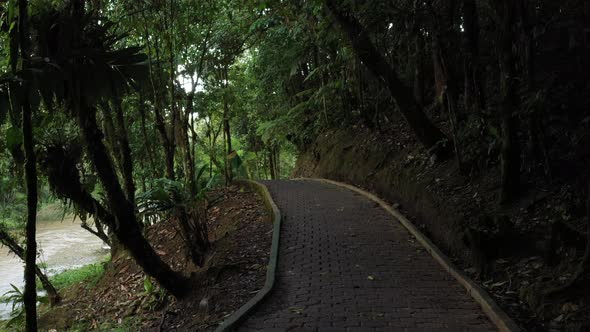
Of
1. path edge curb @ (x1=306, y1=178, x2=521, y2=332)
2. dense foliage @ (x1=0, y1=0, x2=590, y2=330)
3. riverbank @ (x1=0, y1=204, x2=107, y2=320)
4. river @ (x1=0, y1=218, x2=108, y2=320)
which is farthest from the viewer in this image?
river @ (x1=0, y1=218, x2=108, y2=320)

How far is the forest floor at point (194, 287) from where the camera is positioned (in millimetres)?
6023

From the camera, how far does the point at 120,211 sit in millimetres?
6145

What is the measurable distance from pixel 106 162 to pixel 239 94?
1398 centimetres

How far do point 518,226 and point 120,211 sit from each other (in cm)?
530

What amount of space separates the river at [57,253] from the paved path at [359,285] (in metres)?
12.9

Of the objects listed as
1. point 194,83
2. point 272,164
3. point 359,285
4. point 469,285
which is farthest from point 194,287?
point 272,164

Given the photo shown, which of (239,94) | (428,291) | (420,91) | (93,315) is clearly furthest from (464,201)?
(239,94)

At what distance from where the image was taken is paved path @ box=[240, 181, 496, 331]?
15.2ft

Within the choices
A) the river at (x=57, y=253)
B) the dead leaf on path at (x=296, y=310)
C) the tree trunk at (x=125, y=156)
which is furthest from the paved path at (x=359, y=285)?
the river at (x=57, y=253)

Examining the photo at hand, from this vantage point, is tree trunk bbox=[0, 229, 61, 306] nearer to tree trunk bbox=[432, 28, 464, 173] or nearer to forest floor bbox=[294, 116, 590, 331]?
forest floor bbox=[294, 116, 590, 331]

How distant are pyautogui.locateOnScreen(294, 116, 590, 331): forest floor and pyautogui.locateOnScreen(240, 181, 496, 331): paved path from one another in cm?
47

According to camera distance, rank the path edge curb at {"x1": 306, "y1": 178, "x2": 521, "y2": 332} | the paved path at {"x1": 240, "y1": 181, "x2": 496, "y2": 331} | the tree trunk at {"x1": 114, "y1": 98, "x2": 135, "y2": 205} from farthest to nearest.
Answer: the tree trunk at {"x1": 114, "y1": 98, "x2": 135, "y2": 205} < the paved path at {"x1": 240, "y1": 181, "x2": 496, "y2": 331} < the path edge curb at {"x1": 306, "y1": 178, "x2": 521, "y2": 332}

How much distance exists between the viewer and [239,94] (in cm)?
1970

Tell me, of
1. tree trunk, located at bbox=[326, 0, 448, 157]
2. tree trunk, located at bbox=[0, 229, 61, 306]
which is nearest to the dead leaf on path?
tree trunk, located at bbox=[326, 0, 448, 157]
